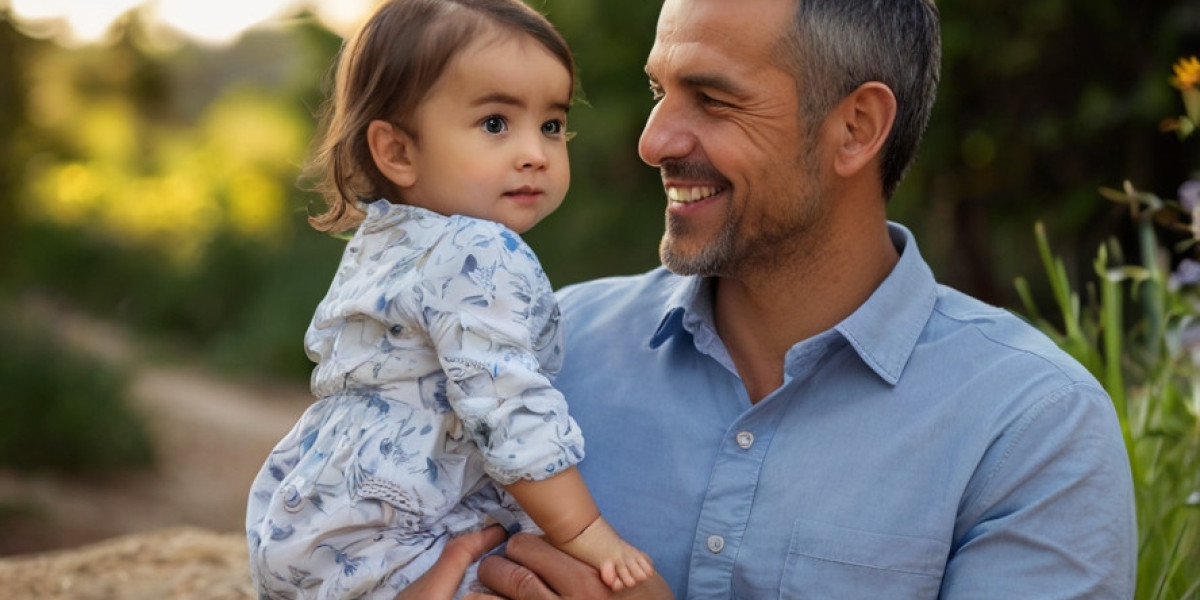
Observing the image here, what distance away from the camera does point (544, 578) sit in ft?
6.61

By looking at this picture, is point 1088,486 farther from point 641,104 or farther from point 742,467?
point 641,104

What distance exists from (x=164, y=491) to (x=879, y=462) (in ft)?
21.0

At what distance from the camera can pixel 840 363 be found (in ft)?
7.22

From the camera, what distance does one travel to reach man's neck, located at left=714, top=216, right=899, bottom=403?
92.3 inches

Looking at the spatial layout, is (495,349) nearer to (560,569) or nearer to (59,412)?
(560,569)

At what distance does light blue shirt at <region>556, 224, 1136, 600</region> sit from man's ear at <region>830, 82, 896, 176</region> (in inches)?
7.2

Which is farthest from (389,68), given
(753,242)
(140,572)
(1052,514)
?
(140,572)

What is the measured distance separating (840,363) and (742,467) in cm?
25

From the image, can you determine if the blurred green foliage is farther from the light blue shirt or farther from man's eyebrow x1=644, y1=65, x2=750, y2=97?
man's eyebrow x1=644, y1=65, x2=750, y2=97

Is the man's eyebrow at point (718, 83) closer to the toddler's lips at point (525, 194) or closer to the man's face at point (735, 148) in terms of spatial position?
the man's face at point (735, 148)

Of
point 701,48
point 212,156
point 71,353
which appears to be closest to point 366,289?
point 701,48

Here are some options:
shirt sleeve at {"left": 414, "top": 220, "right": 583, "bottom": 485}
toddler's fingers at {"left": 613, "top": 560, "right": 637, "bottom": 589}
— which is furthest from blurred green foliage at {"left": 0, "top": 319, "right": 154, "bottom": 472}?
toddler's fingers at {"left": 613, "top": 560, "right": 637, "bottom": 589}

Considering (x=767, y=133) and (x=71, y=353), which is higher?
(x=767, y=133)

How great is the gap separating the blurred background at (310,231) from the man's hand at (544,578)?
146 cm
